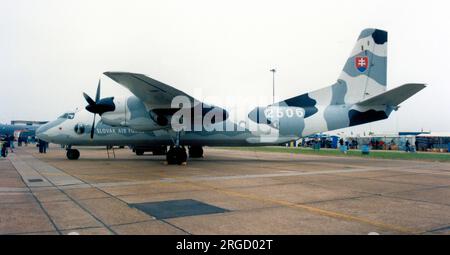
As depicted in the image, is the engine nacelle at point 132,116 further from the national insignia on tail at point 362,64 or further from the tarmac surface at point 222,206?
the national insignia on tail at point 362,64

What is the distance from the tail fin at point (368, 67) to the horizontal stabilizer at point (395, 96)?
1.34 meters

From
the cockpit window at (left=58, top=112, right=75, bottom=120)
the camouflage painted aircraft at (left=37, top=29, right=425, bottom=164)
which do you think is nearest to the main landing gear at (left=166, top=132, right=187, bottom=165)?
the camouflage painted aircraft at (left=37, top=29, right=425, bottom=164)

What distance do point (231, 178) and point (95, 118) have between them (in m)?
13.2

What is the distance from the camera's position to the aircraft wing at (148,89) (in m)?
16.7

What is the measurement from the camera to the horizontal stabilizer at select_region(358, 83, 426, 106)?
17.7 meters

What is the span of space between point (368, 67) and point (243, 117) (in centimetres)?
865

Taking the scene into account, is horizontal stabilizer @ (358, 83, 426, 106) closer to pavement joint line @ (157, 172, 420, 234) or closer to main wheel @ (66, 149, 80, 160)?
pavement joint line @ (157, 172, 420, 234)

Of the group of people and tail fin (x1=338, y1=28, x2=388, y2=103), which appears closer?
tail fin (x1=338, y1=28, x2=388, y2=103)

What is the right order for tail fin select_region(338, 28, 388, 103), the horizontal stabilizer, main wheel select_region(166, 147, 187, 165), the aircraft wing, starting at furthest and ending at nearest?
tail fin select_region(338, 28, 388, 103) < main wheel select_region(166, 147, 187, 165) < the horizontal stabilizer < the aircraft wing

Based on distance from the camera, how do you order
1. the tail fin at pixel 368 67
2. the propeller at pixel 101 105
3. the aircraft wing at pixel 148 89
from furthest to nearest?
the tail fin at pixel 368 67, the propeller at pixel 101 105, the aircraft wing at pixel 148 89

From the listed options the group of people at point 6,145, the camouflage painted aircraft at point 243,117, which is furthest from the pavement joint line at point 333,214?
the group of people at point 6,145
